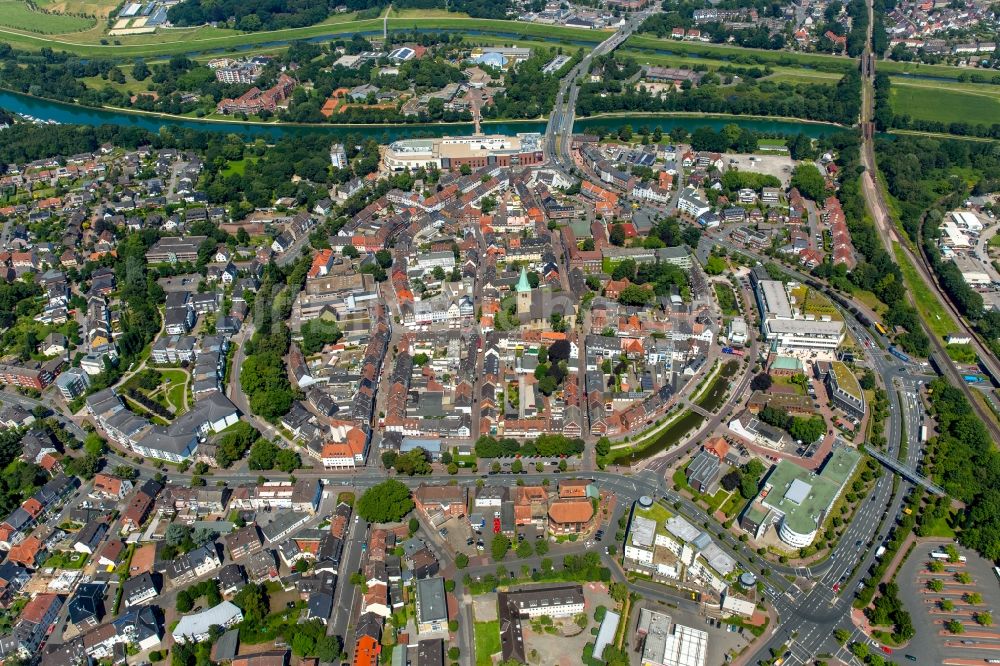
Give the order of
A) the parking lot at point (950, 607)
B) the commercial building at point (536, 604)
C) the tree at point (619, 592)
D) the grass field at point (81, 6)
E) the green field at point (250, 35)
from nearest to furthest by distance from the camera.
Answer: the parking lot at point (950, 607) → the commercial building at point (536, 604) → the tree at point (619, 592) → the green field at point (250, 35) → the grass field at point (81, 6)

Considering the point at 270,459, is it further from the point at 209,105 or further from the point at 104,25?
the point at 104,25

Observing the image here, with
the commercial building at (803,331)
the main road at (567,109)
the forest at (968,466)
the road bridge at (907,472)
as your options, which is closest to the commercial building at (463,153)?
the main road at (567,109)

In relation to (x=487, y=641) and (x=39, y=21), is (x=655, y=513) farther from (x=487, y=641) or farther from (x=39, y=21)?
(x=39, y=21)

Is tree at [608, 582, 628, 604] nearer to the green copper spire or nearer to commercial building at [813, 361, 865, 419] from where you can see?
commercial building at [813, 361, 865, 419]

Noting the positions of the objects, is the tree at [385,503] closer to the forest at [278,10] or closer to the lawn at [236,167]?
the lawn at [236,167]

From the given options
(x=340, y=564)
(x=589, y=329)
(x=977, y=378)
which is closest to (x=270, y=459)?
(x=340, y=564)
